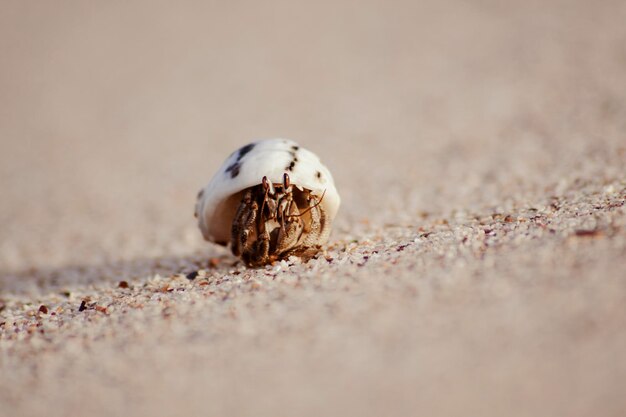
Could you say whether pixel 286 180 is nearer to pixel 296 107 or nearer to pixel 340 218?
pixel 340 218

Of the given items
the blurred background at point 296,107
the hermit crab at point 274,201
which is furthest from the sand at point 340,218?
the hermit crab at point 274,201

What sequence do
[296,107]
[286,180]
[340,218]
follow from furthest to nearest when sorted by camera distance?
[296,107]
[340,218]
[286,180]

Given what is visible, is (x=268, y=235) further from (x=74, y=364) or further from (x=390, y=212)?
(x=390, y=212)

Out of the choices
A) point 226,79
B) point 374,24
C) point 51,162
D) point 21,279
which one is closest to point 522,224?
point 21,279

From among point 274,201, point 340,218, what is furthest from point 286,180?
point 340,218

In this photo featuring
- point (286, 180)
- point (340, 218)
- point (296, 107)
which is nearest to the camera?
point (286, 180)

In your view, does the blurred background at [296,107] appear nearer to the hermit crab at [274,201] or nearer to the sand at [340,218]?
the sand at [340,218]

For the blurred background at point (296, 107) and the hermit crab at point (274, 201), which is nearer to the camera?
the hermit crab at point (274, 201)
